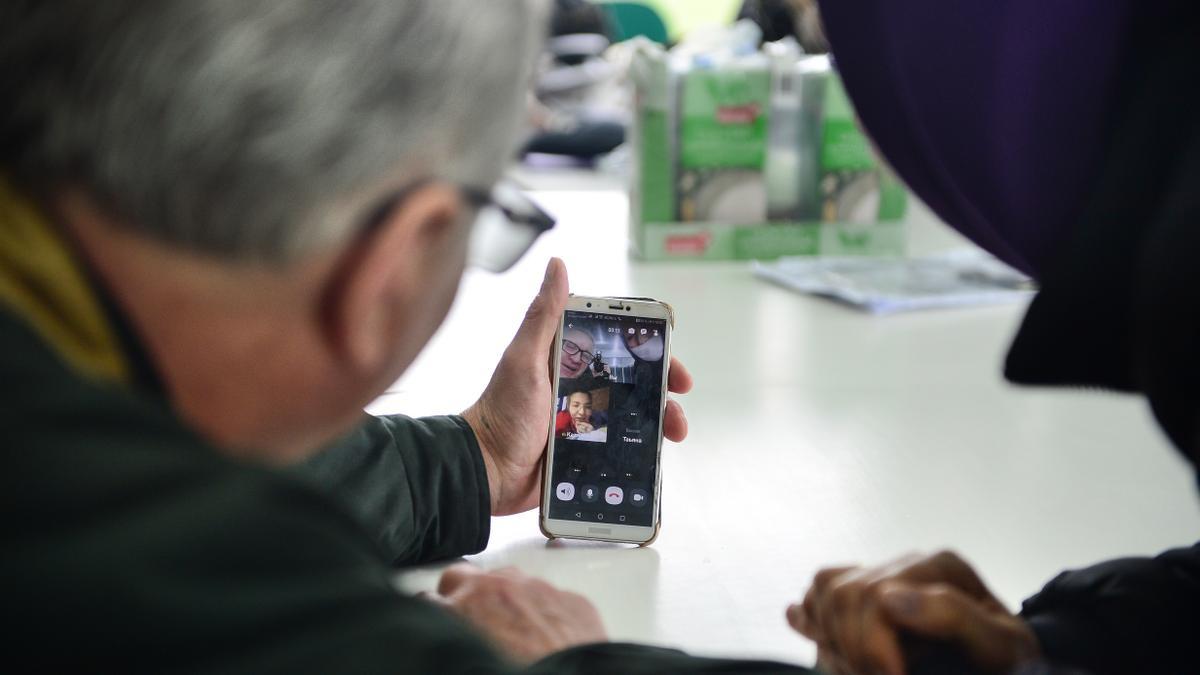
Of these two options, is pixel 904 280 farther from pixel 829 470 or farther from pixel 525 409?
pixel 525 409

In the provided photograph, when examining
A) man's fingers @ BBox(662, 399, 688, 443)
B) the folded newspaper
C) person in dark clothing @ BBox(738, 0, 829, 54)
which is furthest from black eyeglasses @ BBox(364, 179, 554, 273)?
person in dark clothing @ BBox(738, 0, 829, 54)

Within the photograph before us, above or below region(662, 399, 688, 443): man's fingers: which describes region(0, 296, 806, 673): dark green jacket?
above

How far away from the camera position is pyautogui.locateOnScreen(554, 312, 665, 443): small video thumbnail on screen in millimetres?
1000

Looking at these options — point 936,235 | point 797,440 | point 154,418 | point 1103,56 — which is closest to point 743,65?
point 936,235

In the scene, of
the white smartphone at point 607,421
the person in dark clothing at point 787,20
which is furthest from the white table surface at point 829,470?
the person in dark clothing at point 787,20

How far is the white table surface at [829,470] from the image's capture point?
2.97 feet

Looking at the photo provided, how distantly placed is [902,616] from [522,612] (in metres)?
0.22

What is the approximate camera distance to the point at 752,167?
6.39 ft

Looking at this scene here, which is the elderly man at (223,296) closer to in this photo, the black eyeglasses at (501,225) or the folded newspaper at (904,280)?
the black eyeglasses at (501,225)

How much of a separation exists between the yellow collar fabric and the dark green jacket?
24 mm

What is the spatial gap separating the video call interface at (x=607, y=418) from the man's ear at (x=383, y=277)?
430mm

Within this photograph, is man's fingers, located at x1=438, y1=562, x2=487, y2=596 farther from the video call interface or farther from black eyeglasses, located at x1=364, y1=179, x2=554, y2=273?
black eyeglasses, located at x1=364, y1=179, x2=554, y2=273

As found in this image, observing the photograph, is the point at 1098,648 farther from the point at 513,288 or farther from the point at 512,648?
the point at 513,288

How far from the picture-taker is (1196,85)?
2.13 feet
